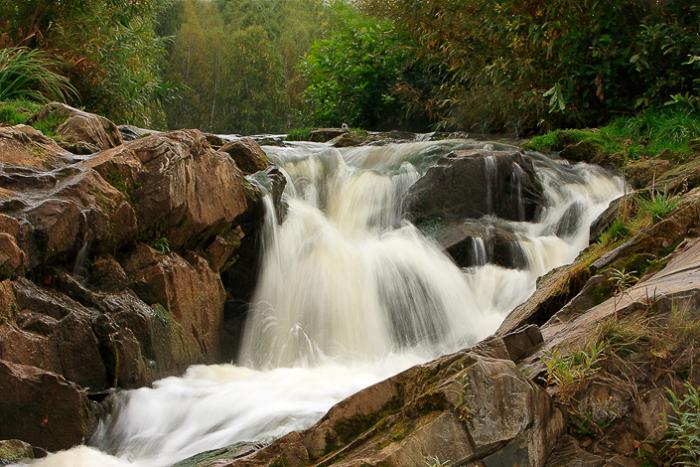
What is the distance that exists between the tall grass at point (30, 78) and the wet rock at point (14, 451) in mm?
6795

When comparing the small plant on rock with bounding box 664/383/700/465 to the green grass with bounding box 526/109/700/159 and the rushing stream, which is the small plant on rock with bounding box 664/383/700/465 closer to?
the rushing stream

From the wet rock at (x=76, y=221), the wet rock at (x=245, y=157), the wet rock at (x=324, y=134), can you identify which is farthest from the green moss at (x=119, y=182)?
A: the wet rock at (x=324, y=134)

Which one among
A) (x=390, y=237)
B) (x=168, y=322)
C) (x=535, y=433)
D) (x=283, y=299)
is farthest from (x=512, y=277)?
(x=535, y=433)

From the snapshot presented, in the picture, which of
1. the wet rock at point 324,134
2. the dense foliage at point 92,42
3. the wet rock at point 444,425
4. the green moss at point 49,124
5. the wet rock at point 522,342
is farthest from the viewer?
the wet rock at point 324,134

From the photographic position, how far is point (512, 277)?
8.61 meters

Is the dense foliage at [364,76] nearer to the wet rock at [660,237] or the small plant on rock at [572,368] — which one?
the wet rock at [660,237]

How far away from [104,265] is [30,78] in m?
5.80

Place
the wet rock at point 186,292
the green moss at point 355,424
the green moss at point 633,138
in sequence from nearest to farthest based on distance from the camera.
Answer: the green moss at point 355,424, the wet rock at point 186,292, the green moss at point 633,138

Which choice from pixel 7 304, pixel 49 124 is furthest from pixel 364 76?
pixel 7 304

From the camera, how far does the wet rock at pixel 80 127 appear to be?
26.9ft

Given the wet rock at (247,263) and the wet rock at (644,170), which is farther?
the wet rock at (644,170)

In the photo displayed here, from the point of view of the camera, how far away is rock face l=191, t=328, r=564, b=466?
369 centimetres

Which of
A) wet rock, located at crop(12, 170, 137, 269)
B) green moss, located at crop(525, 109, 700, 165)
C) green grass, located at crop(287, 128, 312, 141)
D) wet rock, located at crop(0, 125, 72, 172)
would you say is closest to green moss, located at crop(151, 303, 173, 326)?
wet rock, located at crop(12, 170, 137, 269)

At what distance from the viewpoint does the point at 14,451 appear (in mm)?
4852
